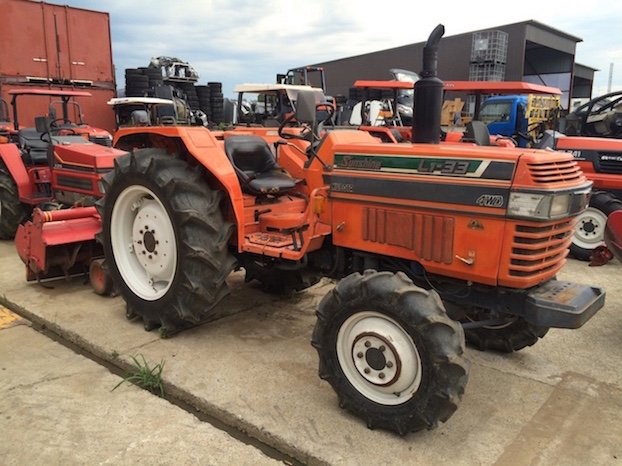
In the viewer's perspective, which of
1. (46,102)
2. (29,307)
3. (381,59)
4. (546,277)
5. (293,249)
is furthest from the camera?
(381,59)

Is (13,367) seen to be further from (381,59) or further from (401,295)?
(381,59)

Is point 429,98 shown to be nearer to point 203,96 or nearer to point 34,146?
point 34,146

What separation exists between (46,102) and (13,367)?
25.2ft

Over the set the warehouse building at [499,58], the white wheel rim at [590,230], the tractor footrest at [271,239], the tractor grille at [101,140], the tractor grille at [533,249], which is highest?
the warehouse building at [499,58]

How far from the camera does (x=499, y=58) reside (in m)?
19.3

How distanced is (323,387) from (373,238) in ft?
2.89

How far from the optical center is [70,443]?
2557mm

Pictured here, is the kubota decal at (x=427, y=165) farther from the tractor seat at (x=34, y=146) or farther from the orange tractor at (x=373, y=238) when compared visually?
the tractor seat at (x=34, y=146)

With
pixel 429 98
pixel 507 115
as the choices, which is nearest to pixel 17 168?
pixel 429 98

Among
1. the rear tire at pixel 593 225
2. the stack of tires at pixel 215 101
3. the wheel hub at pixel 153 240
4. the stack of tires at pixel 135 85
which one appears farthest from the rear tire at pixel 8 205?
the stack of tires at pixel 215 101

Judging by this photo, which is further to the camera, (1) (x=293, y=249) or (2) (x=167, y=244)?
(2) (x=167, y=244)

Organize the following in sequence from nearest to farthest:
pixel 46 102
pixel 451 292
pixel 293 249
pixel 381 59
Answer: pixel 451 292 < pixel 293 249 < pixel 46 102 < pixel 381 59

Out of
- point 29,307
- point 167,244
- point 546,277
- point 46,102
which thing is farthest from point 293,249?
point 46,102

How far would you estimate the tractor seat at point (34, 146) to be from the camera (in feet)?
22.3
